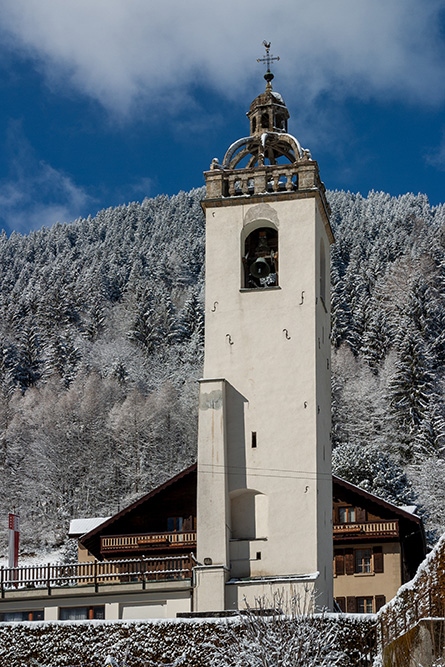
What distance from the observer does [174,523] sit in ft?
150

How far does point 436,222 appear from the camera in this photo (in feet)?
535

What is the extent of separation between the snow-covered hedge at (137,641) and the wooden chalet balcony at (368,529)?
19913 millimetres

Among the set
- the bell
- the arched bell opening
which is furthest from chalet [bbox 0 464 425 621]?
the bell

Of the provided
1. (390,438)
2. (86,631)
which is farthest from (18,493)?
(86,631)

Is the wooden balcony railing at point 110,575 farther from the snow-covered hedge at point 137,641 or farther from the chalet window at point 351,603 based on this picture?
the chalet window at point 351,603

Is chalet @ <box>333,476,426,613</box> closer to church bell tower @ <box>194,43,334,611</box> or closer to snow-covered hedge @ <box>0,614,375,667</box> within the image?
church bell tower @ <box>194,43,334,611</box>

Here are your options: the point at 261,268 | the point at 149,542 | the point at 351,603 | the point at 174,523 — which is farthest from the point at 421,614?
the point at 351,603

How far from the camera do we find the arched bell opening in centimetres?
3900

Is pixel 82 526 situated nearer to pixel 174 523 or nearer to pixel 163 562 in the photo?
pixel 174 523

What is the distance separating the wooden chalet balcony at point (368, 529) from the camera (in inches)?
1869

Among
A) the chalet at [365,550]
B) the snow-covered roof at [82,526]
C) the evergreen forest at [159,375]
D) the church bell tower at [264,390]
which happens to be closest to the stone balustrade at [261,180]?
the church bell tower at [264,390]

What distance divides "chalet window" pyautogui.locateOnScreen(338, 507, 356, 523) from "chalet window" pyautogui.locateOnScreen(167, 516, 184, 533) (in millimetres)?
7842

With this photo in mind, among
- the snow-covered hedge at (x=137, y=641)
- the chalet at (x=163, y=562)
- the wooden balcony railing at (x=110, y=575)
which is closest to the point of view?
the snow-covered hedge at (x=137, y=641)

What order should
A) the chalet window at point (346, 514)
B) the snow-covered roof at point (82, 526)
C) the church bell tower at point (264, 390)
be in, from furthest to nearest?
1. the snow-covered roof at point (82, 526)
2. the chalet window at point (346, 514)
3. the church bell tower at point (264, 390)
